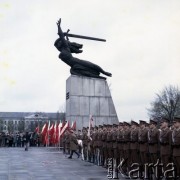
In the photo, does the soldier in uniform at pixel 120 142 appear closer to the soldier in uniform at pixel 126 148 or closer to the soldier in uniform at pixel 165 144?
the soldier in uniform at pixel 126 148

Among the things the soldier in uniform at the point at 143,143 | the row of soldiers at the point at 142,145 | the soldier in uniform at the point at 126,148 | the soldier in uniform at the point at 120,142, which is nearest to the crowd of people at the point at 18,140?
the row of soldiers at the point at 142,145

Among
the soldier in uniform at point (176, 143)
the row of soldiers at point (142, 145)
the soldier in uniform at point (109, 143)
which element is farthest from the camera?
the soldier in uniform at point (109, 143)

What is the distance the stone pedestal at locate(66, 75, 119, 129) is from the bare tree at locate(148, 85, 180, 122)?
2983 cm

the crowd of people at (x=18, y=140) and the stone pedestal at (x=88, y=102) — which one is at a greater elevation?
the stone pedestal at (x=88, y=102)

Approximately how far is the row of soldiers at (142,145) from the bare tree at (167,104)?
44.2m

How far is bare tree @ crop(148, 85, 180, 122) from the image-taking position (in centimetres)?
6112

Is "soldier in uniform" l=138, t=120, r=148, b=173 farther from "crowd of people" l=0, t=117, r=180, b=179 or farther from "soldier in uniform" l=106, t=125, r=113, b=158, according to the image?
"soldier in uniform" l=106, t=125, r=113, b=158

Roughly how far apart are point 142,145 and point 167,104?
52294mm

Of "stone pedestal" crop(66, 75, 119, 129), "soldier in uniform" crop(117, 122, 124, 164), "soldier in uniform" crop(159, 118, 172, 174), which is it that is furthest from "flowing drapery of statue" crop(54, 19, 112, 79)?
"soldier in uniform" crop(159, 118, 172, 174)

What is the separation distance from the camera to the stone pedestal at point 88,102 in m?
30.0

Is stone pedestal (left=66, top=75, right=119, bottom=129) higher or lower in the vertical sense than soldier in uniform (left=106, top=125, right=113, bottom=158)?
higher

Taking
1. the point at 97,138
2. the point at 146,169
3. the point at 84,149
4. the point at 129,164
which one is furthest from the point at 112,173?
the point at 84,149

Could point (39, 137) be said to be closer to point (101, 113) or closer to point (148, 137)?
point (101, 113)

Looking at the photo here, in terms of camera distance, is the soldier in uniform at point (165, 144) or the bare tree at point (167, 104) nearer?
the soldier in uniform at point (165, 144)
